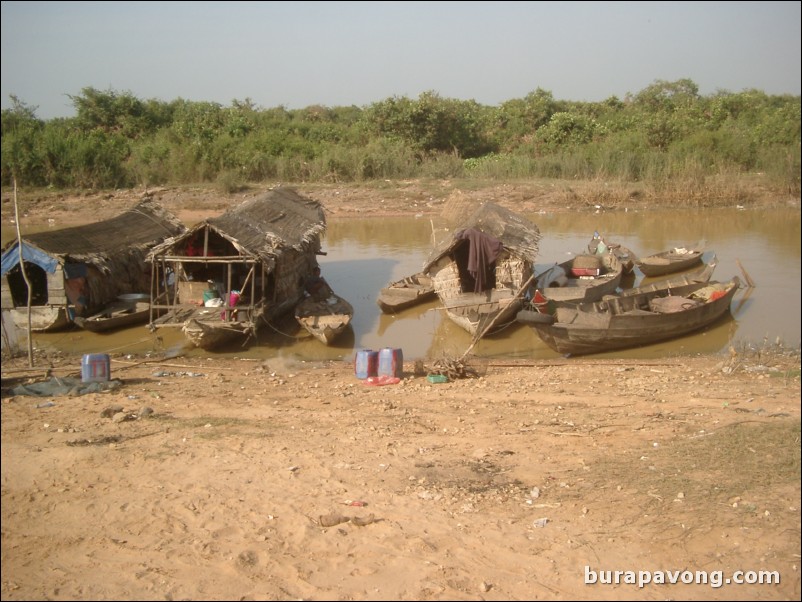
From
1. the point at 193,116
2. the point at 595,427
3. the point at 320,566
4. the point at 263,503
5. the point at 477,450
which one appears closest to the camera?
the point at 320,566

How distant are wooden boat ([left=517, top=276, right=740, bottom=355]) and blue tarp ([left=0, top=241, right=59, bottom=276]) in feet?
28.3

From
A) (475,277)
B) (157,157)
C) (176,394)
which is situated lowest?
(176,394)

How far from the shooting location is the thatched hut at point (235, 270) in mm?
12727

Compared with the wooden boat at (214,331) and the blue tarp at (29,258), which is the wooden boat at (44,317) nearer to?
the blue tarp at (29,258)

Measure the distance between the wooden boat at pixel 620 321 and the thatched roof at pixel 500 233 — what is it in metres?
2.05

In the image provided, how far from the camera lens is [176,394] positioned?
9516 millimetres

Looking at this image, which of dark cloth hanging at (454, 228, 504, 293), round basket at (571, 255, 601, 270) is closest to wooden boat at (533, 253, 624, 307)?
round basket at (571, 255, 601, 270)

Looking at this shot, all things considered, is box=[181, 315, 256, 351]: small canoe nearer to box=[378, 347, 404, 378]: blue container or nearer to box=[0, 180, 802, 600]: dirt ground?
box=[0, 180, 802, 600]: dirt ground

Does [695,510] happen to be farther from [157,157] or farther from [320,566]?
[157,157]

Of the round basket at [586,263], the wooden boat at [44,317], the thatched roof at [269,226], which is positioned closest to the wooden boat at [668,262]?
the round basket at [586,263]

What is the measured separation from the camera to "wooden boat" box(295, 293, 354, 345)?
41.7ft

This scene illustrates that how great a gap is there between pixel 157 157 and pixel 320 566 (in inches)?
1106

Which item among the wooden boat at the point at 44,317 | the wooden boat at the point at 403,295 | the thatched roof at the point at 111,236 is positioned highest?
the thatched roof at the point at 111,236

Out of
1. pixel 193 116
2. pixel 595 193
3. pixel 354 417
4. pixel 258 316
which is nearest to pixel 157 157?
pixel 193 116
